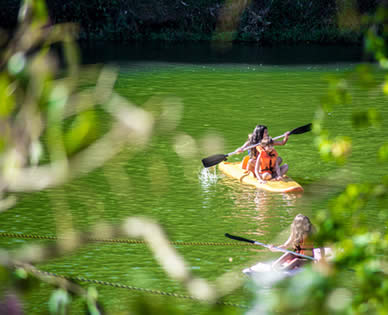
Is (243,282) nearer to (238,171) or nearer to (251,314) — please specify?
(238,171)

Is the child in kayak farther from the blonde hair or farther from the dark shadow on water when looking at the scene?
the dark shadow on water

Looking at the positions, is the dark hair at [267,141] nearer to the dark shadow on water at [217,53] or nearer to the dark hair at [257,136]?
the dark hair at [257,136]

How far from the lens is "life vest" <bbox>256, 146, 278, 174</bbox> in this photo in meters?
9.70

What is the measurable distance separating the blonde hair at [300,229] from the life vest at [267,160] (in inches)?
142

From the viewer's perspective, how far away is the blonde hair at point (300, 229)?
5953mm

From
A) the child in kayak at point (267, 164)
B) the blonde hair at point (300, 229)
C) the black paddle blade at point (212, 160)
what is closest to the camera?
the blonde hair at point (300, 229)

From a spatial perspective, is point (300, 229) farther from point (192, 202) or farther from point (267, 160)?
point (267, 160)

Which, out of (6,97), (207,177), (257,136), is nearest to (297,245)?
(257,136)

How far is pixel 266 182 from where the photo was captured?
9.80 m

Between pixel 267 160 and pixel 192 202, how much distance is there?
126 centimetres

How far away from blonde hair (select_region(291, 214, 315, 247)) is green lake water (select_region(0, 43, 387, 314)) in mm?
661

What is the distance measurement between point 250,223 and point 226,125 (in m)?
6.83

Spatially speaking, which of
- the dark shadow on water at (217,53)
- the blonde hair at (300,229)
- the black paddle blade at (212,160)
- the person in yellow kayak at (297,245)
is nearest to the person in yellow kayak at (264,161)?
the black paddle blade at (212,160)

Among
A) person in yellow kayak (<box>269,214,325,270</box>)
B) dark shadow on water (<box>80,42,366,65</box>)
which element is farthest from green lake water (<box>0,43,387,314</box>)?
dark shadow on water (<box>80,42,366,65</box>)
